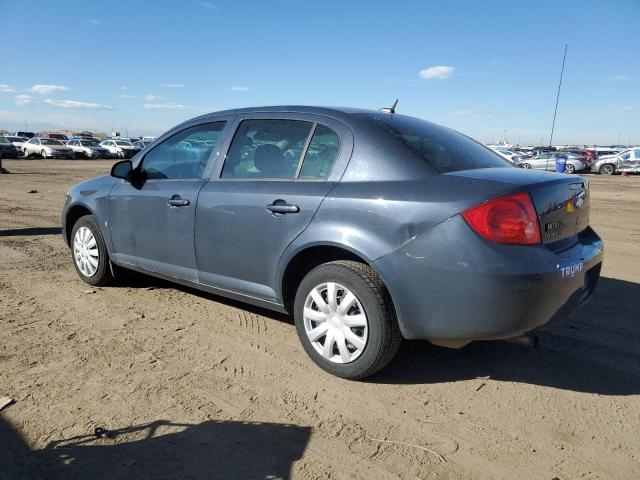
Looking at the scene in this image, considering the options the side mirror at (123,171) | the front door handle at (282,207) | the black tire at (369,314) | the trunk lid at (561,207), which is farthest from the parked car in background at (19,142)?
the trunk lid at (561,207)

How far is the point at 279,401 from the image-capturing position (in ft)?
9.77

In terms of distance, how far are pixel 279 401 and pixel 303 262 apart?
0.94 meters

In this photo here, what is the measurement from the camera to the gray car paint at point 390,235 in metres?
2.76

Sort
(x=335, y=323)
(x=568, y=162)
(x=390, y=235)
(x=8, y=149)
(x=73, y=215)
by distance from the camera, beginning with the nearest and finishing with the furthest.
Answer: (x=390, y=235) → (x=335, y=323) → (x=73, y=215) → (x=568, y=162) → (x=8, y=149)

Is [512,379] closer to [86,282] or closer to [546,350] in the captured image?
[546,350]

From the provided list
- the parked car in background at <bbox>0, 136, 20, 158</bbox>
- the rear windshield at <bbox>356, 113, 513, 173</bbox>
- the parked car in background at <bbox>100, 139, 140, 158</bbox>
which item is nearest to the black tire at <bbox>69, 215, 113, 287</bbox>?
the rear windshield at <bbox>356, 113, 513, 173</bbox>

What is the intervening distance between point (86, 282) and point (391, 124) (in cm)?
350

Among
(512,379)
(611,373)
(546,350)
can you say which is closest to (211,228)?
(512,379)

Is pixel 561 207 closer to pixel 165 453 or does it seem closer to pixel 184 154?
pixel 165 453

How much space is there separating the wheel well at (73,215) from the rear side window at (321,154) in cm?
279

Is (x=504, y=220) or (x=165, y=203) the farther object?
(x=165, y=203)

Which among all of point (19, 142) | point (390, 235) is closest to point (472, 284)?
point (390, 235)

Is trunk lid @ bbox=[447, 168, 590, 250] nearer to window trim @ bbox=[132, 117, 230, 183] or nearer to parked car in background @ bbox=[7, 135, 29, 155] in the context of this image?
window trim @ bbox=[132, 117, 230, 183]

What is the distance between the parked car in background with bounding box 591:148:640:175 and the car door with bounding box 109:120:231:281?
3326cm
